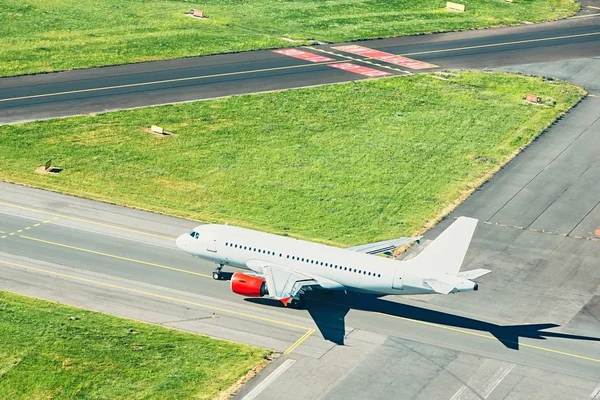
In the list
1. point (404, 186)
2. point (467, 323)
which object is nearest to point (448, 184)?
point (404, 186)

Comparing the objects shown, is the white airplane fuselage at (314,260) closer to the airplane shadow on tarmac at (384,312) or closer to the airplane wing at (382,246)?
the airplane shadow on tarmac at (384,312)

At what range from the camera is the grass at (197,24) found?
136m

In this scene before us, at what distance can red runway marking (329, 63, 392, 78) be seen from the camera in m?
134

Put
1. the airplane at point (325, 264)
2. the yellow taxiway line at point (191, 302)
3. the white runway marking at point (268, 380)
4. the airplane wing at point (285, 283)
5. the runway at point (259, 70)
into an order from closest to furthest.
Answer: the white runway marking at point (268, 380) → the airplane at point (325, 264) → the yellow taxiway line at point (191, 302) → the airplane wing at point (285, 283) → the runway at point (259, 70)

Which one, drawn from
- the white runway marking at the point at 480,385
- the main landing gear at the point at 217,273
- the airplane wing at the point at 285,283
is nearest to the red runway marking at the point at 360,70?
the main landing gear at the point at 217,273

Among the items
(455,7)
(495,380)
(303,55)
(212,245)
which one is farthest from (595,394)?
(455,7)

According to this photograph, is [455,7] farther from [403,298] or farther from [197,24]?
[403,298]

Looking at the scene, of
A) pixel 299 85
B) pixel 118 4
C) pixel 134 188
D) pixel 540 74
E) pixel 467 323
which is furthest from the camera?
pixel 118 4

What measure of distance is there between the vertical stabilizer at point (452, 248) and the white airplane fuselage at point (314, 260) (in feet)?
2.41

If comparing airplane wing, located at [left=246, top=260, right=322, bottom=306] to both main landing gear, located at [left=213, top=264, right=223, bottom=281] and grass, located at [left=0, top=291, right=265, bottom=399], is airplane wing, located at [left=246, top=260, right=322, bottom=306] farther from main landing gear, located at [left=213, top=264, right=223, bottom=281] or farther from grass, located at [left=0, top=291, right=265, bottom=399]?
grass, located at [left=0, top=291, right=265, bottom=399]

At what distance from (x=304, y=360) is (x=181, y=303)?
1248 centimetres

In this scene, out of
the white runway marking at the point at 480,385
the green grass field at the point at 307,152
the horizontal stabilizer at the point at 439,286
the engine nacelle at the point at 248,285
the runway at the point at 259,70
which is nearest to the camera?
the white runway marking at the point at 480,385

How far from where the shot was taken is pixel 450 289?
73.9 meters

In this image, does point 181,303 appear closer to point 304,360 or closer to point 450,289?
point 304,360
